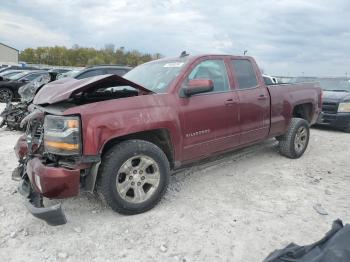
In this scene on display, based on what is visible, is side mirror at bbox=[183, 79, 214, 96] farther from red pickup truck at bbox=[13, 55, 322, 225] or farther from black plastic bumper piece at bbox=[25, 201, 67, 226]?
black plastic bumper piece at bbox=[25, 201, 67, 226]

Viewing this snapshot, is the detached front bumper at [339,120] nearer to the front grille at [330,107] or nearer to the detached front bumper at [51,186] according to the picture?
the front grille at [330,107]

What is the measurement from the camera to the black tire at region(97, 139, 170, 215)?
144 inches

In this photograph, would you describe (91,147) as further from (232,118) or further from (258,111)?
(258,111)

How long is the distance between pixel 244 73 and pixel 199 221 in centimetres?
260

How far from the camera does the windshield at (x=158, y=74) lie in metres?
4.48

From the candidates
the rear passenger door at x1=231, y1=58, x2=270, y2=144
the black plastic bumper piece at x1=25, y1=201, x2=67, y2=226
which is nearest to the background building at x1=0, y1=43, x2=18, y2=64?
Answer: the rear passenger door at x1=231, y1=58, x2=270, y2=144

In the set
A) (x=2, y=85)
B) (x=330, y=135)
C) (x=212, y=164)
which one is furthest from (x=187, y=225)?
(x=2, y=85)

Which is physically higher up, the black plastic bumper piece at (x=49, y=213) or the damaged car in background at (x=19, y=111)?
the damaged car in background at (x=19, y=111)

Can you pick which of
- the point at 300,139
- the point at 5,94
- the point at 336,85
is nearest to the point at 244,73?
the point at 300,139

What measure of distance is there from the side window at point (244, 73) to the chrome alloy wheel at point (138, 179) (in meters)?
2.02

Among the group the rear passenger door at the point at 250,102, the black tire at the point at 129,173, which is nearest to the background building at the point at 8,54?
the rear passenger door at the point at 250,102

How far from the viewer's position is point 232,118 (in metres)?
4.93

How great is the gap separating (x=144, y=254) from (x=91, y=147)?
1.14 meters

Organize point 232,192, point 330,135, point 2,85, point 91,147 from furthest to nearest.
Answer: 1. point 2,85
2. point 330,135
3. point 232,192
4. point 91,147
